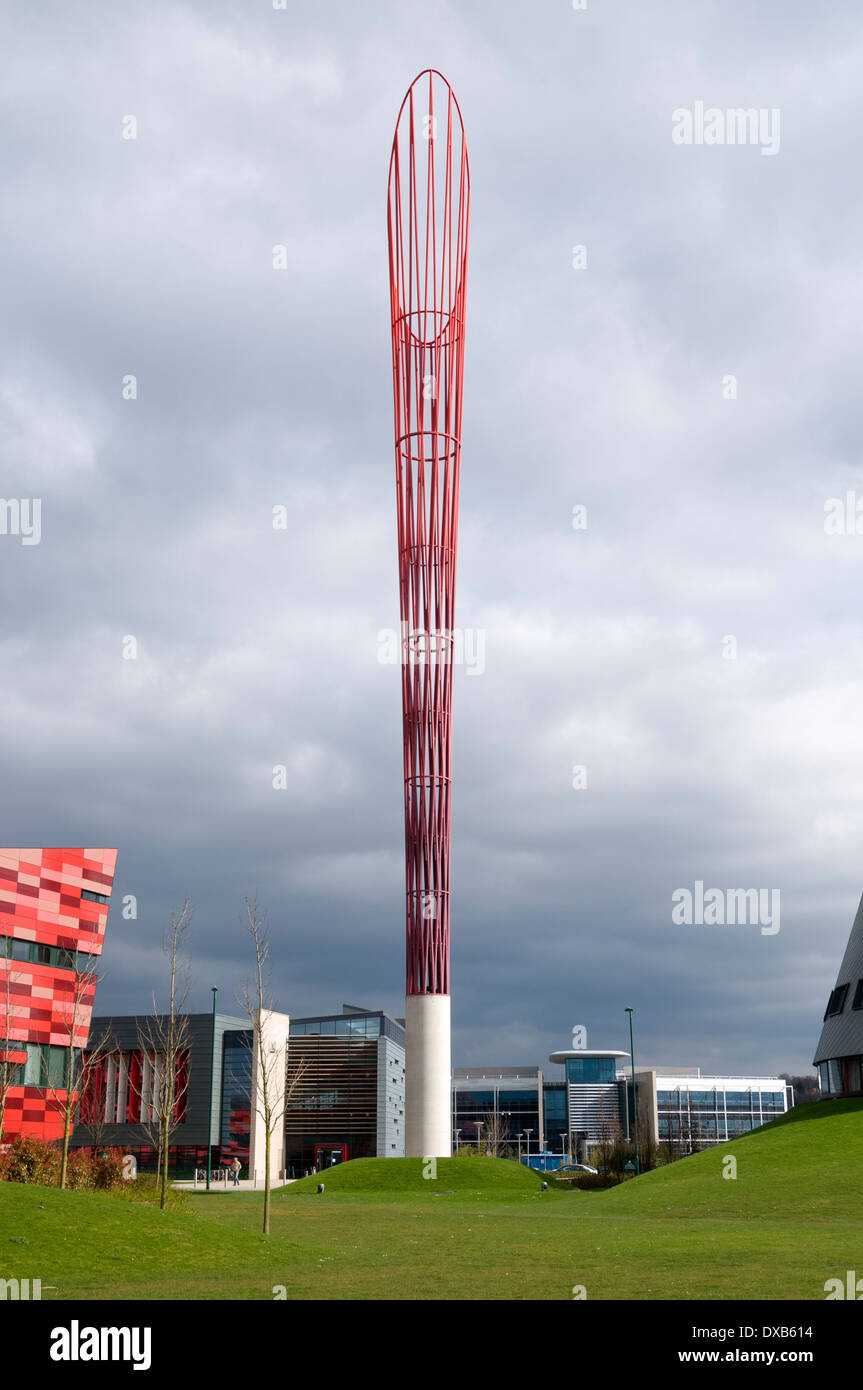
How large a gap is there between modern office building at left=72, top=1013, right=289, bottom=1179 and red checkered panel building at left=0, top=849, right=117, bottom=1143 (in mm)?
26677

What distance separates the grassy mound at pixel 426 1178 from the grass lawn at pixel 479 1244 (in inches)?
348

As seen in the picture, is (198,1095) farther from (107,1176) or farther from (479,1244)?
(479,1244)

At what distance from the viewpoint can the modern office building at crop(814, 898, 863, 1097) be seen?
2125 inches

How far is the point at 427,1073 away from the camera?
5434cm

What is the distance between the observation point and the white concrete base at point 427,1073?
179 feet

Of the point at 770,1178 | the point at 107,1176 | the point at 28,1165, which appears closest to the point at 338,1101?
the point at 770,1178

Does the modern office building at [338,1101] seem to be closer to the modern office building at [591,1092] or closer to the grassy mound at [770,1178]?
the grassy mound at [770,1178]

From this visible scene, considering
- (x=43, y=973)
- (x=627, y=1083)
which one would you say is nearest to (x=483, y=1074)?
(x=627, y=1083)

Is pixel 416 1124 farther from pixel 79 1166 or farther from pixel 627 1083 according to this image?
pixel 627 1083

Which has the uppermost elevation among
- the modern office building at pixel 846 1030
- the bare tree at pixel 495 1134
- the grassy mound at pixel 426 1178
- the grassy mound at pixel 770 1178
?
the modern office building at pixel 846 1030

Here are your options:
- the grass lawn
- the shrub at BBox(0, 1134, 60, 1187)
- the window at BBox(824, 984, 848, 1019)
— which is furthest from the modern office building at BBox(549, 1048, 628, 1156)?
the shrub at BBox(0, 1134, 60, 1187)

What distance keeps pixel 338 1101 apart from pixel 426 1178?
32002 mm

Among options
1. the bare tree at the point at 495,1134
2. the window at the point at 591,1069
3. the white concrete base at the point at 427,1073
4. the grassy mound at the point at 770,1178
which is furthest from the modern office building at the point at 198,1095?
the window at the point at 591,1069
